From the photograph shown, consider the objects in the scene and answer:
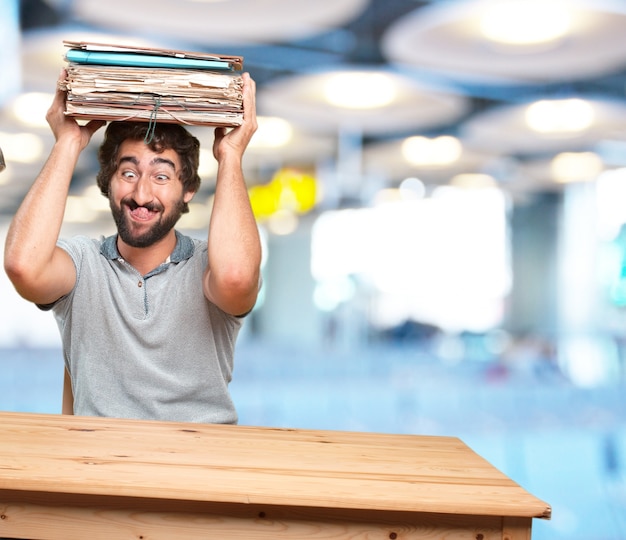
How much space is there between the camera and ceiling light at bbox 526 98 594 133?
7230mm

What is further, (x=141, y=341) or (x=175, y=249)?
(x=175, y=249)

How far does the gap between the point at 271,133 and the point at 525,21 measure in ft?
12.8

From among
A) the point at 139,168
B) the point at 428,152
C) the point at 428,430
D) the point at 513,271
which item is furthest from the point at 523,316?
the point at 139,168

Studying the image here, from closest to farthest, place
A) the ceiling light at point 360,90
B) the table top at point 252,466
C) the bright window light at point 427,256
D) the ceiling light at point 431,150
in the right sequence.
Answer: the table top at point 252,466 < the ceiling light at point 360,90 < the ceiling light at point 431,150 < the bright window light at point 427,256

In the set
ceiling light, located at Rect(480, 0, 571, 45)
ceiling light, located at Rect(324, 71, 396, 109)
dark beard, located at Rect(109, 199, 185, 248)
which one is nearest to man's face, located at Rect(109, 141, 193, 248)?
dark beard, located at Rect(109, 199, 185, 248)

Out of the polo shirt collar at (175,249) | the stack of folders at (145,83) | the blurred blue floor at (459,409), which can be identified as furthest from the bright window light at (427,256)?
the stack of folders at (145,83)

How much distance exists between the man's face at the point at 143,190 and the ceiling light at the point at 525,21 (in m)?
3.68

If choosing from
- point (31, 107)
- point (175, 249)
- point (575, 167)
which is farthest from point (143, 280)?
point (575, 167)

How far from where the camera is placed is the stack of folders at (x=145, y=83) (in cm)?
142

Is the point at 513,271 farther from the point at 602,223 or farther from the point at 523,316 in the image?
the point at 602,223

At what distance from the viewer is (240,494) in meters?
0.99

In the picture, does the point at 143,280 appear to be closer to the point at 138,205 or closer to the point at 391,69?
the point at 138,205

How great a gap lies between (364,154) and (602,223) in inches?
133

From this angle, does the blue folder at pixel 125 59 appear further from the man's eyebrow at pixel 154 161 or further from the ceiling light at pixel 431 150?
the ceiling light at pixel 431 150
